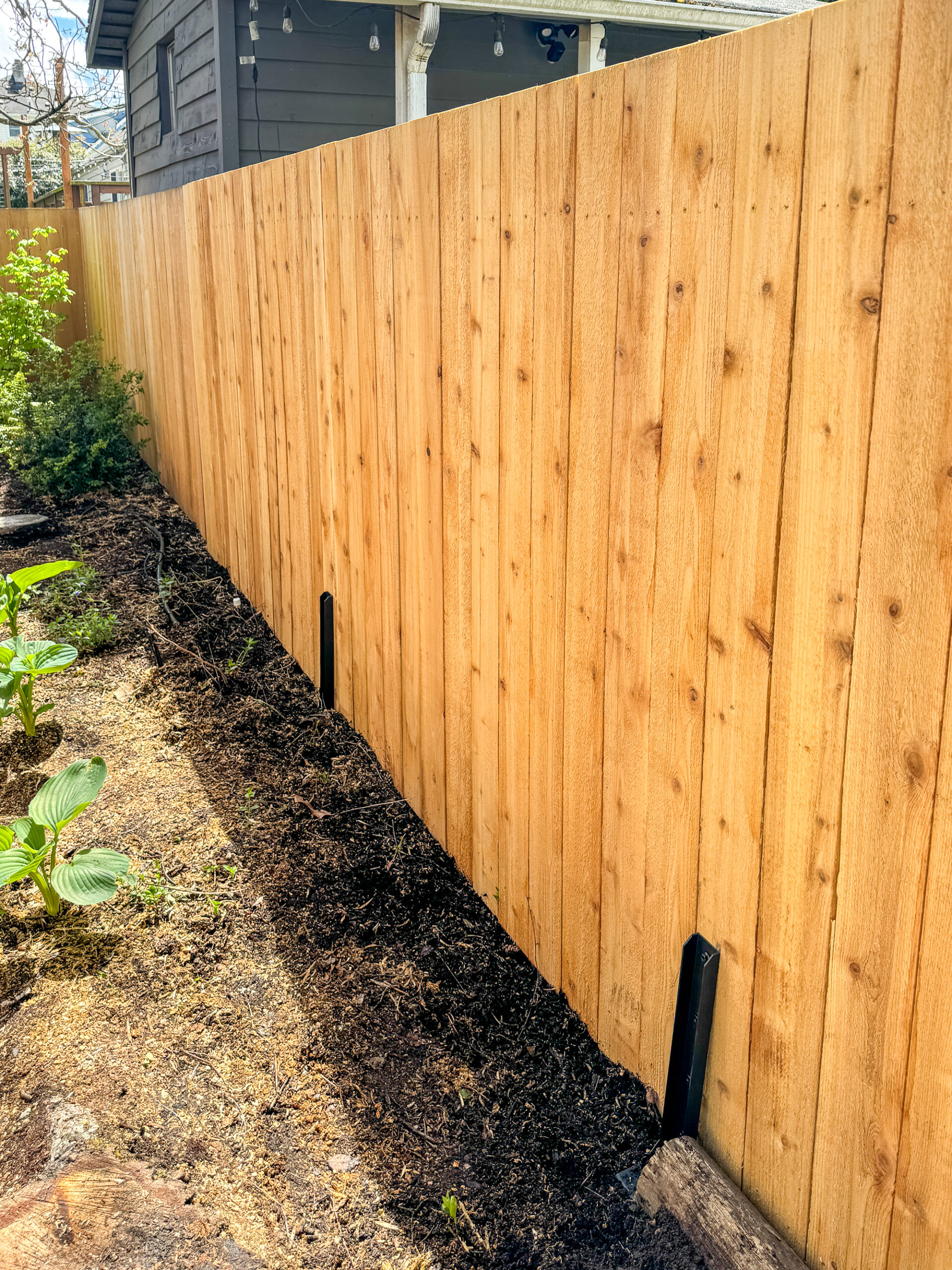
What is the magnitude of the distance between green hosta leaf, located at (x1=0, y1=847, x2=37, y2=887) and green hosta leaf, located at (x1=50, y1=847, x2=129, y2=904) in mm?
23

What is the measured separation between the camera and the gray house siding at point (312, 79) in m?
8.69

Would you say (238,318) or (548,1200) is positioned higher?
(238,318)

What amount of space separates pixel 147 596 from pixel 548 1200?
430 centimetres

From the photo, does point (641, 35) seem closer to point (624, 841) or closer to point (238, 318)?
point (238, 318)

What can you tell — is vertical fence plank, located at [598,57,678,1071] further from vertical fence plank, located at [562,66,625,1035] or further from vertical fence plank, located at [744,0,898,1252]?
vertical fence plank, located at [744,0,898,1252]

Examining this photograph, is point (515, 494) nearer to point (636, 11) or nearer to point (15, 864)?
point (15, 864)

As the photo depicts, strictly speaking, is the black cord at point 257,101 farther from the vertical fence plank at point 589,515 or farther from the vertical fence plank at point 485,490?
the vertical fence plank at point 589,515

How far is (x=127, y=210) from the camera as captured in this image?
8117mm

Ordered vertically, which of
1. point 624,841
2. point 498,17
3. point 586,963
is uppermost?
point 498,17

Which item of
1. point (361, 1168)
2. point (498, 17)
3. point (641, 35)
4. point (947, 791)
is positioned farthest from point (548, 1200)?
point (641, 35)

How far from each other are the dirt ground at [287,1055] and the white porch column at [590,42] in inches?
320

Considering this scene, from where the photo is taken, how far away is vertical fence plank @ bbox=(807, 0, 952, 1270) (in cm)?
138

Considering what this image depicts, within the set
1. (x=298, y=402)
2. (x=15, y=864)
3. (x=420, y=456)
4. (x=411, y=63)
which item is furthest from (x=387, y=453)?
(x=411, y=63)

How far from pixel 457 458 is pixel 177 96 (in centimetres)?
916
